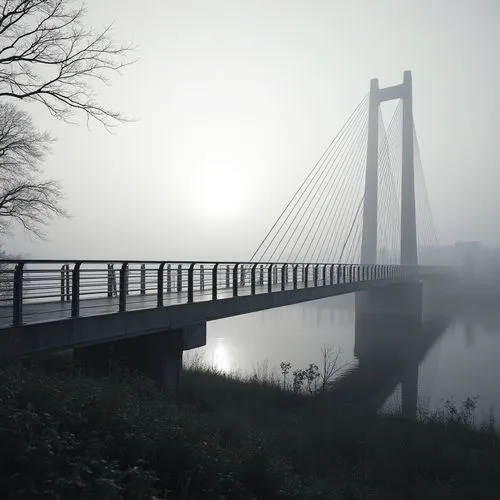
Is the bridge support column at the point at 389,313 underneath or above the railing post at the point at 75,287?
underneath

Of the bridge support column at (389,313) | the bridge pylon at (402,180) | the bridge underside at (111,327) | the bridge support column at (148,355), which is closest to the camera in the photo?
the bridge underside at (111,327)

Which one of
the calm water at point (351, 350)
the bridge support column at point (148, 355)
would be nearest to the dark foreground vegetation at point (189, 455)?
the bridge support column at point (148, 355)

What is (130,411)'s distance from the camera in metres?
6.41

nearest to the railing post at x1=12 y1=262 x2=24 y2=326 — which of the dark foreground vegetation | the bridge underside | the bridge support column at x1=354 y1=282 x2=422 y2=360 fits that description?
the bridge underside

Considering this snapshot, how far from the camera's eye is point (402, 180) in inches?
2046

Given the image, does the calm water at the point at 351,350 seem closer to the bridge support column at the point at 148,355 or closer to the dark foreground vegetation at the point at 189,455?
the dark foreground vegetation at the point at 189,455

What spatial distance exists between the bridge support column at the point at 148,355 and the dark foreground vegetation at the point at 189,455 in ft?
4.47

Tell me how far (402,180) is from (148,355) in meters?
44.8

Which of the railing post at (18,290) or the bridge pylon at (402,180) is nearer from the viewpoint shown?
the railing post at (18,290)

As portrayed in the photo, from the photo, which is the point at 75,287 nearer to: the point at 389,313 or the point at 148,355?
the point at 148,355

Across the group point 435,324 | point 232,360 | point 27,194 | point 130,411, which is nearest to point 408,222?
point 435,324

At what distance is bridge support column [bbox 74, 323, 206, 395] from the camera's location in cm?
1191

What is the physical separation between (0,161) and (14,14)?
5147 millimetres

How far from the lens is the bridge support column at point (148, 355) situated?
39.1 feet
